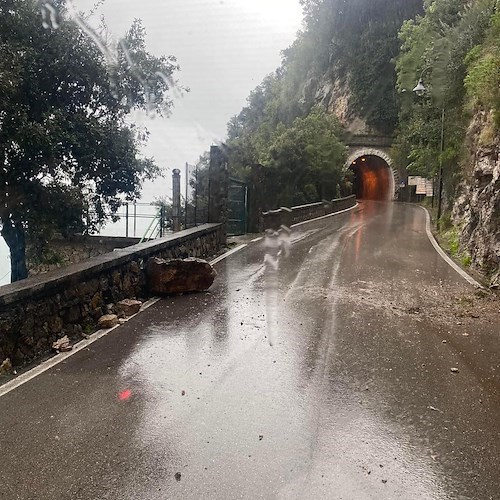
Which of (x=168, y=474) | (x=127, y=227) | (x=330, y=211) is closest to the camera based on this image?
(x=168, y=474)

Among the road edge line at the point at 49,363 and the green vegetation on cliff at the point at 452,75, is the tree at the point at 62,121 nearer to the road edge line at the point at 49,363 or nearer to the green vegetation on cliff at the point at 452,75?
the road edge line at the point at 49,363

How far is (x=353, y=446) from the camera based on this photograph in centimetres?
389

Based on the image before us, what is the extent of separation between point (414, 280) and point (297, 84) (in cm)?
5831

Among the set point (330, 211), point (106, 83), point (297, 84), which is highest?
point (297, 84)

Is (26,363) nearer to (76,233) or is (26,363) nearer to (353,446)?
(353,446)

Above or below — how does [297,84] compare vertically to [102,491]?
above

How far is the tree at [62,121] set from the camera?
35.3ft

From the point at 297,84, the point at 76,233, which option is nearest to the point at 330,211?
the point at 76,233

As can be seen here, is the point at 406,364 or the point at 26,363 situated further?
the point at 406,364

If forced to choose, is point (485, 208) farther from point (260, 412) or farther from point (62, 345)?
point (62, 345)

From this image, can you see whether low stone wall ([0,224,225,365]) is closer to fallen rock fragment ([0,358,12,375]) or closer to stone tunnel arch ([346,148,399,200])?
fallen rock fragment ([0,358,12,375])

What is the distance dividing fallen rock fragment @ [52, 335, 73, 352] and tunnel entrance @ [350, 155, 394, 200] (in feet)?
175

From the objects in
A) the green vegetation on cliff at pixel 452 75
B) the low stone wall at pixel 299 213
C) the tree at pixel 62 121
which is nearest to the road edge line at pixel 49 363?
the tree at pixel 62 121

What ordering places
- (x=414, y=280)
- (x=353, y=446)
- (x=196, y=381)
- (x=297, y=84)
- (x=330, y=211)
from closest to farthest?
(x=353, y=446) < (x=196, y=381) < (x=414, y=280) < (x=330, y=211) < (x=297, y=84)
